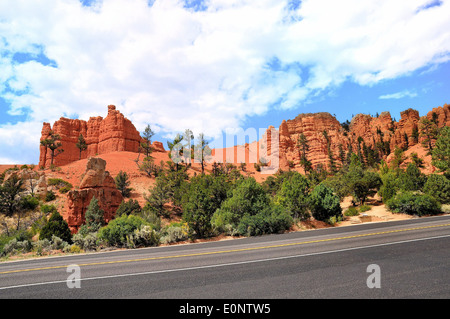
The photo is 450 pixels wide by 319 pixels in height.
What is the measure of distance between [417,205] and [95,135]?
9783cm

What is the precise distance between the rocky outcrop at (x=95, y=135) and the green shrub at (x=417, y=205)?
83.0 meters

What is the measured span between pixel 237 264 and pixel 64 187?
46374 mm

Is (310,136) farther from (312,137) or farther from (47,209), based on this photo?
(47,209)

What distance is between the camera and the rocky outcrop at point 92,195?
30.2 m

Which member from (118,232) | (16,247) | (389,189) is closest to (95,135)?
(16,247)

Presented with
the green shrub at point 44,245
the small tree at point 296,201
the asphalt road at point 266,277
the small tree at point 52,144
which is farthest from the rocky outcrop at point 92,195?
the small tree at point 52,144

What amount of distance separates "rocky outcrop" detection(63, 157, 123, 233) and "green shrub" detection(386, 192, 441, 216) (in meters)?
34.1

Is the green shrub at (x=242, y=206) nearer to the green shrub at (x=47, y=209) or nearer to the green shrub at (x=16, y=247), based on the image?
the green shrub at (x=16, y=247)

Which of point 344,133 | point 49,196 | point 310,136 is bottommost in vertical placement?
point 49,196

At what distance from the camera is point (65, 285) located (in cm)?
659

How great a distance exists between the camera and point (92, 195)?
103ft
